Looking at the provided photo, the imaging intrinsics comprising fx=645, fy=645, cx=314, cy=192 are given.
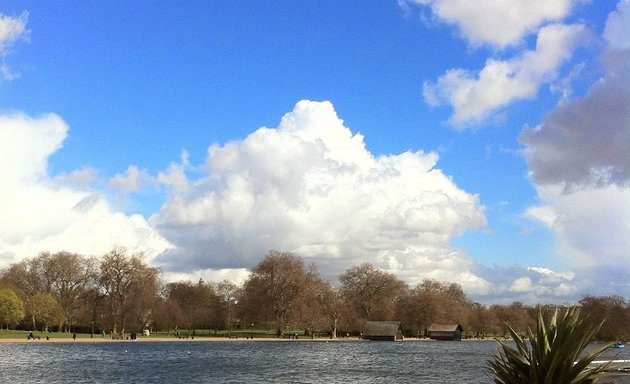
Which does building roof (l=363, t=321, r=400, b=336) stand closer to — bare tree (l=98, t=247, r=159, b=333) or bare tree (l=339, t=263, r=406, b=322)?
bare tree (l=339, t=263, r=406, b=322)

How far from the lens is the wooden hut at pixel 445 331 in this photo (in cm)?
16712

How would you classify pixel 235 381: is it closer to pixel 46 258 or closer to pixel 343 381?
pixel 343 381

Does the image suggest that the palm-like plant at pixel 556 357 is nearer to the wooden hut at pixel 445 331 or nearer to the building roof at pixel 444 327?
the wooden hut at pixel 445 331

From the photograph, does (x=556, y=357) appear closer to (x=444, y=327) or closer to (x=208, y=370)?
(x=208, y=370)

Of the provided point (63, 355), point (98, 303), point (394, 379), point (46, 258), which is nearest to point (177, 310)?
point (98, 303)

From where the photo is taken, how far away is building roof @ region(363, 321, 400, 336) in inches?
5827

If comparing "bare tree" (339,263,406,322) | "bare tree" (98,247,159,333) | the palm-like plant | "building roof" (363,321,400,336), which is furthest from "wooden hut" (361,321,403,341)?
the palm-like plant

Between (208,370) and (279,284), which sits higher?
(279,284)

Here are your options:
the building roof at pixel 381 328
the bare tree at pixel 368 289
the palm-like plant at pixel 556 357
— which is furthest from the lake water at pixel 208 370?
the bare tree at pixel 368 289

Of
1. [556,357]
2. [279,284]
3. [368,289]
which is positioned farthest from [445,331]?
[556,357]

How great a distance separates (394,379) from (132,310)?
269 ft

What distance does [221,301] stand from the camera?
16862 cm

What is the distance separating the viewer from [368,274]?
165m

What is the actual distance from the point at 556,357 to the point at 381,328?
138018 mm
